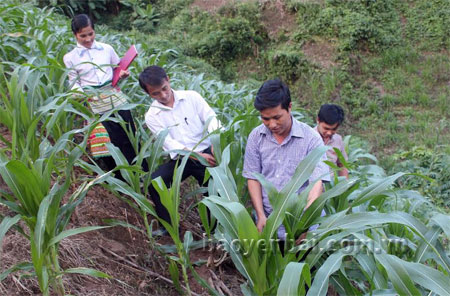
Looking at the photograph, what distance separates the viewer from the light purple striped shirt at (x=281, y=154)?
6.49ft

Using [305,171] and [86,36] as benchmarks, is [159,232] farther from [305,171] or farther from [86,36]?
[86,36]

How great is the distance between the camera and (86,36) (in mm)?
3131

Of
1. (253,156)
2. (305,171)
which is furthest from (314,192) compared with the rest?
(253,156)

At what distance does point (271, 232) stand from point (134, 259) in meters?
0.96

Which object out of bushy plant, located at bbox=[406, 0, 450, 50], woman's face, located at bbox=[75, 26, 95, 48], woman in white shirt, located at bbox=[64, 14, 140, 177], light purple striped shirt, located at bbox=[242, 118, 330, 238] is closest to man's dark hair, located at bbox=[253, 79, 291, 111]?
light purple striped shirt, located at bbox=[242, 118, 330, 238]

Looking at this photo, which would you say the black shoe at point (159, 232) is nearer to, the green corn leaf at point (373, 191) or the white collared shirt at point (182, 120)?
the white collared shirt at point (182, 120)

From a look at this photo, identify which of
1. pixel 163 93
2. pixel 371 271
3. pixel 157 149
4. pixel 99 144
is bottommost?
pixel 99 144

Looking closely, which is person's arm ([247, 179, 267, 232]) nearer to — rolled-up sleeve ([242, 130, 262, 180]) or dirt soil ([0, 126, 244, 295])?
rolled-up sleeve ([242, 130, 262, 180])

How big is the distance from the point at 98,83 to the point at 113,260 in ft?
4.54

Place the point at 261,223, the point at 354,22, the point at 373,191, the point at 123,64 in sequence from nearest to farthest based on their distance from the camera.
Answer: the point at 373,191 → the point at 261,223 → the point at 123,64 → the point at 354,22

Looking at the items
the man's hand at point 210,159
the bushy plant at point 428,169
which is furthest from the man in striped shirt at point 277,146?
the bushy plant at point 428,169

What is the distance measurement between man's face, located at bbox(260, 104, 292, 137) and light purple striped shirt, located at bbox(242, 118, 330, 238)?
0.17 ft

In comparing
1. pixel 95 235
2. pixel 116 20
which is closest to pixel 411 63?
pixel 116 20

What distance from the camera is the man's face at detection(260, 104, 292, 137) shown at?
74.8 inches
